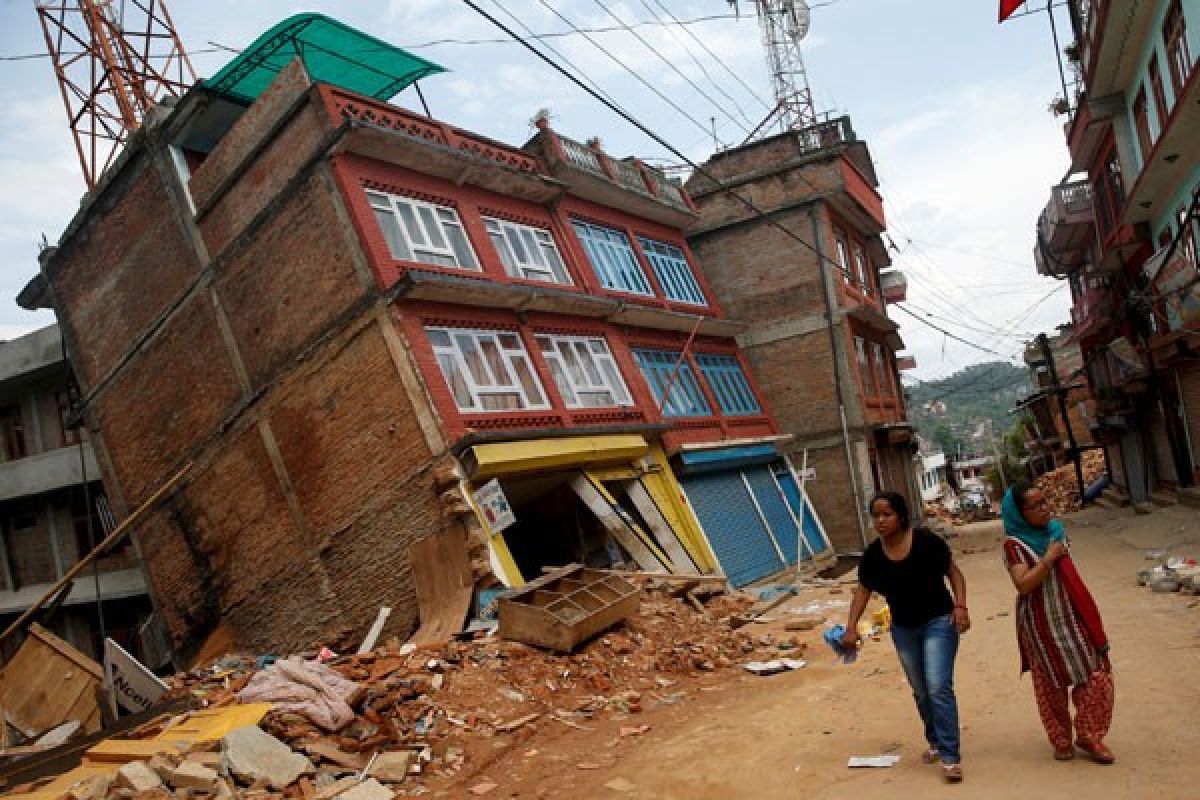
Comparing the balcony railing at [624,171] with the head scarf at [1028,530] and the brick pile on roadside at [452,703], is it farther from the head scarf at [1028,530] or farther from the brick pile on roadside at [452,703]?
the head scarf at [1028,530]

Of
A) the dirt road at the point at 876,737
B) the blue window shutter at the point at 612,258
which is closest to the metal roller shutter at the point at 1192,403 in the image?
the dirt road at the point at 876,737

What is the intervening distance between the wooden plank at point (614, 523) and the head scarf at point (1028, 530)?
10.4m

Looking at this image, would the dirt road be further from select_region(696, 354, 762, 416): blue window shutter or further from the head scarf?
select_region(696, 354, 762, 416): blue window shutter

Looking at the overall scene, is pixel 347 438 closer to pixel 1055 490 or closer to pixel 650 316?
pixel 650 316

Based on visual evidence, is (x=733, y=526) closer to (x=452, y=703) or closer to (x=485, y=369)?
(x=485, y=369)

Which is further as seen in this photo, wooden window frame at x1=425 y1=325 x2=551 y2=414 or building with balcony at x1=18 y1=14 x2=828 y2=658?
wooden window frame at x1=425 y1=325 x2=551 y2=414

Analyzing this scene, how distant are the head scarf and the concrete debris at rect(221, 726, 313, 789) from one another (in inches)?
227

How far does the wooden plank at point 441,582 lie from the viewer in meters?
11.9

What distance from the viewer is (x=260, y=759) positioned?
24.0ft

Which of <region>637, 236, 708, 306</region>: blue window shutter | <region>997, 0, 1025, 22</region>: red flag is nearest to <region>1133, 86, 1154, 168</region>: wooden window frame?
<region>997, 0, 1025, 22</region>: red flag

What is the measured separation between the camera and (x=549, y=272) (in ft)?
60.3

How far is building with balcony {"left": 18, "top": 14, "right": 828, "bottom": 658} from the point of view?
13766 millimetres

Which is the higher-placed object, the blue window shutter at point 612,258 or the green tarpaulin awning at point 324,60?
the green tarpaulin awning at point 324,60

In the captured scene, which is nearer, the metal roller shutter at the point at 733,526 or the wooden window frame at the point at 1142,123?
the metal roller shutter at the point at 733,526
